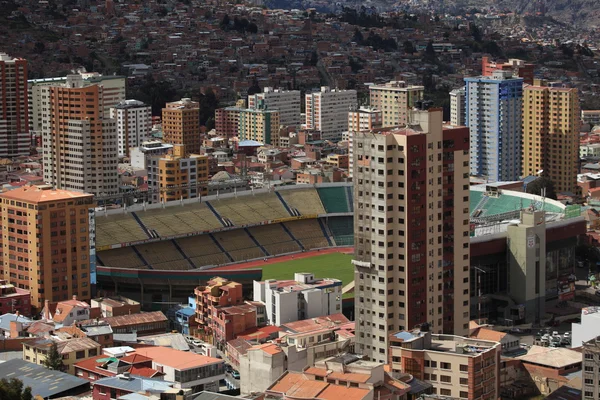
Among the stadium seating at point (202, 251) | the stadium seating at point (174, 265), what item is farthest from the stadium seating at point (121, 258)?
the stadium seating at point (202, 251)

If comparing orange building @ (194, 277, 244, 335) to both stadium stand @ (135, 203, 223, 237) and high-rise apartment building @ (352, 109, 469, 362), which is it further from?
stadium stand @ (135, 203, 223, 237)

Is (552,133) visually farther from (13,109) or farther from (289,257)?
(13,109)

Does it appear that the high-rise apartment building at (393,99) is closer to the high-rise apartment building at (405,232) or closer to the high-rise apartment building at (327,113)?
the high-rise apartment building at (327,113)

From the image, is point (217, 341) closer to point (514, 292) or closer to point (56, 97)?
point (514, 292)

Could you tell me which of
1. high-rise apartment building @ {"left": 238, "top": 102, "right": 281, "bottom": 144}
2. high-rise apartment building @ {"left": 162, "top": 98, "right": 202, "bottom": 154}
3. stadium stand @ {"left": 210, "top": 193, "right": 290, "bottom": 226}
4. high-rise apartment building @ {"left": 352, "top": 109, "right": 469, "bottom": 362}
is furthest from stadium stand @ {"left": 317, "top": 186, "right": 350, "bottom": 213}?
high-rise apartment building @ {"left": 352, "top": 109, "right": 469, "bottom": 362}

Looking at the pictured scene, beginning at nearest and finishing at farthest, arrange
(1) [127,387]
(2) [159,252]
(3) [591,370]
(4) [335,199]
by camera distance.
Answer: (3) [591,370]
(1) [127,387]
(2) [159,252]
(4) [335,199]

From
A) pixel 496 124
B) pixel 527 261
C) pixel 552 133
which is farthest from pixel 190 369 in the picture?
pixel 552 133

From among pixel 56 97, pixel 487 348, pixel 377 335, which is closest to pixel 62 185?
pixel 56 97
